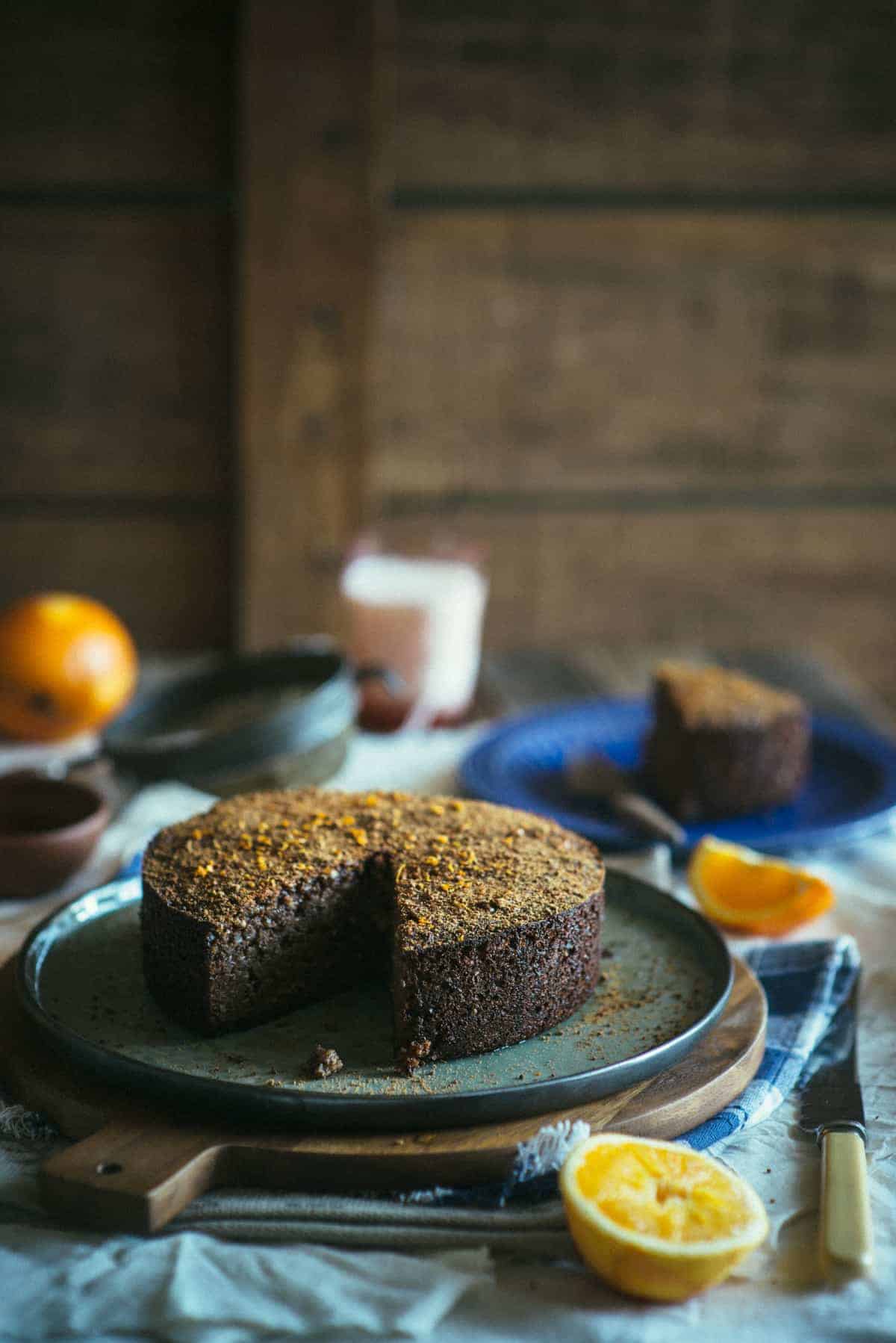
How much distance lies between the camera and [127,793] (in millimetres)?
2070

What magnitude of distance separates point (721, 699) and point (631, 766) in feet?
0.70

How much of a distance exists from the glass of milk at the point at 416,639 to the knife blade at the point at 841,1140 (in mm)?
1129

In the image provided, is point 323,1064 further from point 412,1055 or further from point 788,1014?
point 788,1014

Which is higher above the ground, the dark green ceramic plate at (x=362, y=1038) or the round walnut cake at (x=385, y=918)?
the round walnut cake at (x=385, y=918)

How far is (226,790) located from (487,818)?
21.9 inches

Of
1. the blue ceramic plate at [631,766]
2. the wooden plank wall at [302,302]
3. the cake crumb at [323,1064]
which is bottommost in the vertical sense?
the blue ceramic plate at [631,766]

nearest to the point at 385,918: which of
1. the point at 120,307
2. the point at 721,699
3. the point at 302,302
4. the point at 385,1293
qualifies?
the point at 385,1293

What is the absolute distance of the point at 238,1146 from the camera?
118cm

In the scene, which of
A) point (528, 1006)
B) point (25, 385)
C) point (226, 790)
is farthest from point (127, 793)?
point (25, 385)

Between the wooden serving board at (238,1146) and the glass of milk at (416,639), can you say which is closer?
the wooden serving board at (238,1146)

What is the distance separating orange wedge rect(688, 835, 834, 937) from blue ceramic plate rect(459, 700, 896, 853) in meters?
0.16

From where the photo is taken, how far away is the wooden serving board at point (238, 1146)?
1.13m

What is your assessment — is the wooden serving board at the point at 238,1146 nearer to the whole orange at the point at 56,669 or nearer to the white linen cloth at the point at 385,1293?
the white linen cloth at the point at 385,1293

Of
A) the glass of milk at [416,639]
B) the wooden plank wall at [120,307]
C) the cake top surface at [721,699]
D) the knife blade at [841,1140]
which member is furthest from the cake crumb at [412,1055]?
the wooden plank wall at [120,307]
